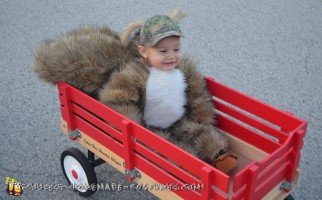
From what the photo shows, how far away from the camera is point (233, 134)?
163 cm

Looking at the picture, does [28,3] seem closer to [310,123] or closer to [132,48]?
[132,48]

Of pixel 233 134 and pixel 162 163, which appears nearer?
pixel 162 163

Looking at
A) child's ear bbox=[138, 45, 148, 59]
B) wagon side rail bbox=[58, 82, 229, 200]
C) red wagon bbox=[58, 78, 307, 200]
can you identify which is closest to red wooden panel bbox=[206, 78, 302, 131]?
red wagon bbox=[58, 78, 307, 200]

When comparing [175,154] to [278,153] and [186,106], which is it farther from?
[186,106]

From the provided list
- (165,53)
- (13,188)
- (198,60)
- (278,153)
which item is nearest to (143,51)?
(165,53)

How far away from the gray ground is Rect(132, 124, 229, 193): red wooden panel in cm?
52

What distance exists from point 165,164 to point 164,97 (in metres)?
0.34

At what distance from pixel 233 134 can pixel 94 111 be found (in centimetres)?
56

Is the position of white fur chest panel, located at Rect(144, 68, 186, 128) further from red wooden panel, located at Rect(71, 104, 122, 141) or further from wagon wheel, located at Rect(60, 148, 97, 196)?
wagon wheel, located at Rect(60, 148, 97, 196)

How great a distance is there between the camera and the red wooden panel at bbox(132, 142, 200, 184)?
1222mm

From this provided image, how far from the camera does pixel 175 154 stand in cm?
122

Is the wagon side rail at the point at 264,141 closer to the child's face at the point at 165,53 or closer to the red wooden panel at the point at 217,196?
the red wooden panel at the point at 217,196

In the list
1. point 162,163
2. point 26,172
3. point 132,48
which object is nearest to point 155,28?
point 132,48

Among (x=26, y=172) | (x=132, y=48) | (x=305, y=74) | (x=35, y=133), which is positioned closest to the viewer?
(x=132, y=48)
